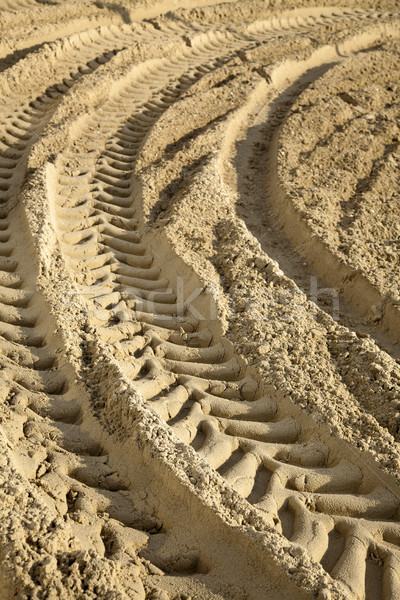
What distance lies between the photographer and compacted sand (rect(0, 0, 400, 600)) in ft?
7.40

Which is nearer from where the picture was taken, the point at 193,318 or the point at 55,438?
the point at 55,438

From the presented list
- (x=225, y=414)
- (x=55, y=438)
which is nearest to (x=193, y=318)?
(x=225, y=414)

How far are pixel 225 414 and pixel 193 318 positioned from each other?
0.82 metres

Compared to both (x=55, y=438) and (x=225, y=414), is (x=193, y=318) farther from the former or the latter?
(x=55, y=438)

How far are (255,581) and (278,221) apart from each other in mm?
2966

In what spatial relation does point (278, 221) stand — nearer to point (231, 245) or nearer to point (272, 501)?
point (231, 245)

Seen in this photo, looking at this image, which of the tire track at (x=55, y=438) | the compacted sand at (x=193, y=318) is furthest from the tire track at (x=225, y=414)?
the tire track at (x=55, y=438)

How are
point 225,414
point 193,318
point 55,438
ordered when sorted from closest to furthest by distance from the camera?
point 55,438 → point 225,414 → point 193,318

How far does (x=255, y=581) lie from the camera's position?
7.15 feet

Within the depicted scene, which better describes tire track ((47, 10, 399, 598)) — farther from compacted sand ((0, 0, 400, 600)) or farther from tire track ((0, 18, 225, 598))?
tire track ((0, 18, 225, 598))

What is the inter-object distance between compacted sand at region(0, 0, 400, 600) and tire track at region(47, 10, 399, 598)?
11mm

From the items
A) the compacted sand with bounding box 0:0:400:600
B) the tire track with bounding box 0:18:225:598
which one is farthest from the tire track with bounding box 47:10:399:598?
the tire track with bounding box 0:18:225:598

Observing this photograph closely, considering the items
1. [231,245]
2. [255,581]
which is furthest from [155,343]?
[255,581]

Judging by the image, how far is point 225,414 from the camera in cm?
299
